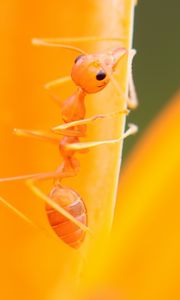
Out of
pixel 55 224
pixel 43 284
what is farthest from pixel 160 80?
pixel 43 284

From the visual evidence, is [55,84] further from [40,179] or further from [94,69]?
[94,69]

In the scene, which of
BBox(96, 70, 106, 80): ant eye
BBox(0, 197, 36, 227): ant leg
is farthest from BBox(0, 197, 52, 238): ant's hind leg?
BBox(96, 70, 106, 80): ant eye

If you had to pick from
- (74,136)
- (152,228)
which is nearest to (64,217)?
(74,136)

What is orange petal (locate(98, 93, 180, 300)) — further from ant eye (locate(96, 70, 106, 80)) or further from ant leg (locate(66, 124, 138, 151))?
ant eye (locate(96, 70, 106, 80))

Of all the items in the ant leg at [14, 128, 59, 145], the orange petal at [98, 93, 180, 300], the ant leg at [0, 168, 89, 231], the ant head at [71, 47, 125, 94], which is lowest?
the orange petal at [98, 93, 180, 300]

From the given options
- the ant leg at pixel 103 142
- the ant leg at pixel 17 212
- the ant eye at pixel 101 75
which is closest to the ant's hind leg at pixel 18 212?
the ant leg at pixel 17 212

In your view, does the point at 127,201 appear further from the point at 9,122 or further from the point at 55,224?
the point at 55,224

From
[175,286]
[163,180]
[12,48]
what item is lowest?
[175,286]
